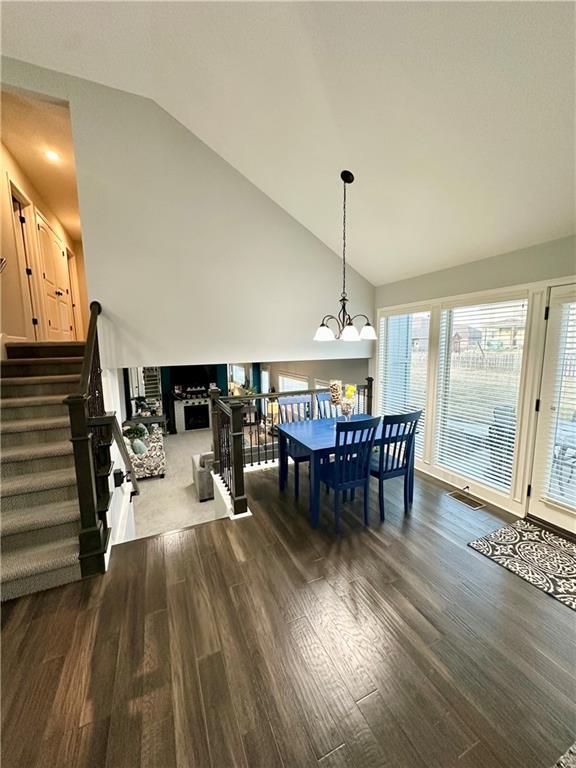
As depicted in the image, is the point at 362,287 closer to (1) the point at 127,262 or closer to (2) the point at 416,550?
(1) the point at 127,262

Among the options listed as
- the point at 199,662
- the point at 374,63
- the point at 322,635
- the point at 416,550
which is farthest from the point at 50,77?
the point at 416,550

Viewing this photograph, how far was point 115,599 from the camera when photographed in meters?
2.02

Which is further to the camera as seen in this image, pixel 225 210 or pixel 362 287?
pixel 362 287

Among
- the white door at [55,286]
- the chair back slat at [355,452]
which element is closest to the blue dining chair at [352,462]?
the chair back slat at [355,452]

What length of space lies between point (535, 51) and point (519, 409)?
2504 millimetres

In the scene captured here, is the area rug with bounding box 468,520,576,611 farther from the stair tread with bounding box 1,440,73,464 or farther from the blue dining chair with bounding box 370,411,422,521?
the stair tread with bounding box 1,440,73,464

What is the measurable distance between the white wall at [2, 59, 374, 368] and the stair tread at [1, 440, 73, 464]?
992mm

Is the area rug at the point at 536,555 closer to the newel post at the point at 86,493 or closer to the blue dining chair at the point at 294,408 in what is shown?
the blue dining chair at the point at 294,408

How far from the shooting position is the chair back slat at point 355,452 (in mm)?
2650

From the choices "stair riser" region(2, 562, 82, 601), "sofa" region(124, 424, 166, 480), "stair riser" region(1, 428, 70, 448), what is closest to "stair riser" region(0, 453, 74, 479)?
"stair riser" region(1, 428, 70, 448)

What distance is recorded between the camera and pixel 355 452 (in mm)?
2779

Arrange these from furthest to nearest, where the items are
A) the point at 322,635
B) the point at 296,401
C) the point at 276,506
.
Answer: the point at 296,401 < the point at 276,506 < the point at 322,635

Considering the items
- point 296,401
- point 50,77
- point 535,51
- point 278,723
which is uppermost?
point 50,77

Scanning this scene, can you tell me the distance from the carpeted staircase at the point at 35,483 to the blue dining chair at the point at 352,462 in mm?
1994
